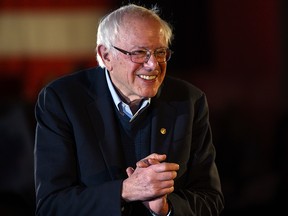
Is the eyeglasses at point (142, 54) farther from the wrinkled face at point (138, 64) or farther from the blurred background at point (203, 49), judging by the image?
the blurred background at point (203, 49)

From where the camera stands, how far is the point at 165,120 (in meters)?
2.12

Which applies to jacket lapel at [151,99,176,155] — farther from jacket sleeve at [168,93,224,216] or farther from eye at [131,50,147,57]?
eye at [131,50,147,57]

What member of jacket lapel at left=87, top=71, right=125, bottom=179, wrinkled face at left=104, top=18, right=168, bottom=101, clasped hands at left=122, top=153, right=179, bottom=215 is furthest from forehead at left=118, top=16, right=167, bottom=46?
clasped hands at left=122, top=153, right=179, bottom=215

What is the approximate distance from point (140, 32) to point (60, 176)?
20.5 inches

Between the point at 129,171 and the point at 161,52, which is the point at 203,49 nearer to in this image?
the point at 161,52

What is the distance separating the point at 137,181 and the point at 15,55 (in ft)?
10.3

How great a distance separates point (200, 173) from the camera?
2143 mm

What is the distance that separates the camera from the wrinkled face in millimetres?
1980

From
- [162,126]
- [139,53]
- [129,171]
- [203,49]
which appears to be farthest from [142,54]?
[203,49]

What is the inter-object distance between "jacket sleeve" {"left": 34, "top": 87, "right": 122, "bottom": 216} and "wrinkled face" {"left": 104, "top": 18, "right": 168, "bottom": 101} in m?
0.23

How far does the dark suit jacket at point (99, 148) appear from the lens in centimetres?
197

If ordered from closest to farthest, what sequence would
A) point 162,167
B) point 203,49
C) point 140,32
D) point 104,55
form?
point 162,167 < point 140,32 < point 104,55 < point 203,49

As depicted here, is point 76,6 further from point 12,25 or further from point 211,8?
point 211,8

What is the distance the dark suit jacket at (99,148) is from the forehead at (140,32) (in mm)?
216
